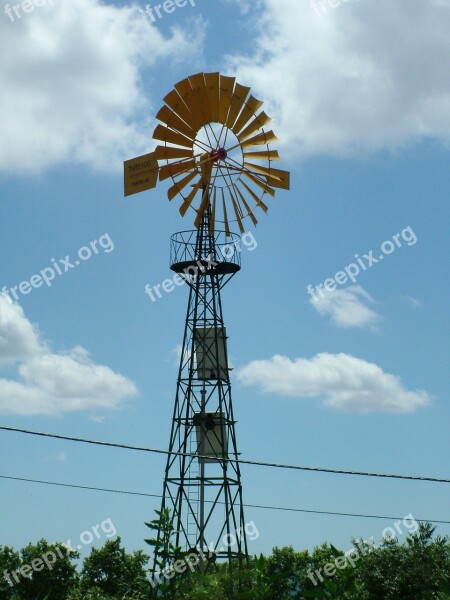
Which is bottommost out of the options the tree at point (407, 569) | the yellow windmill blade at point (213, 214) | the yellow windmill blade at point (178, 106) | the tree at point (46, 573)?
the tree at point (407, 569)

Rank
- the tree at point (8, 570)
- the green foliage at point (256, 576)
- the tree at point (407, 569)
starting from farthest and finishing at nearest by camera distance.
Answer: the tree at point (8, 570) < the tree at point (407, 569) < the green foliage at point (256, 576)

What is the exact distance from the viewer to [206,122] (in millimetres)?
30031

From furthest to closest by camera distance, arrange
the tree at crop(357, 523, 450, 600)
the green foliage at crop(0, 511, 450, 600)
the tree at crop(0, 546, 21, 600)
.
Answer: the tree at crop(0, 546, 21, 600) < the tree at crop(357, 523, 450, 600) < the green foliage at crop(0, 511, 450, 600)

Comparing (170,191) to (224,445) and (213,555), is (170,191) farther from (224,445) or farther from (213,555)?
(213,555)

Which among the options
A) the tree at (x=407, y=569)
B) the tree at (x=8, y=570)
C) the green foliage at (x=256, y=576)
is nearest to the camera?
the green foliage at (x=256, y=576)

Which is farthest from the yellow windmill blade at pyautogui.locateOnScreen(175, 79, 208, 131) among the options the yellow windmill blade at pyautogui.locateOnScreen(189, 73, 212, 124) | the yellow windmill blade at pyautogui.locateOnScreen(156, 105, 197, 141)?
the yellow windmill blade at pyautogui.locateOnScreen(156, 105, 197, 141)

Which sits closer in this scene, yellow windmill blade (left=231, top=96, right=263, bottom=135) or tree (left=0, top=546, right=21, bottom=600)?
yellow windmill blade (left=231, top=96, right=263, bottom=135)

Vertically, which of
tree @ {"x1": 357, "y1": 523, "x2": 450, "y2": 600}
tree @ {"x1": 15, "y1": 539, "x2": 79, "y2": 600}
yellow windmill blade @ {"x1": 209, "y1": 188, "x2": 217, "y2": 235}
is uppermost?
yellow windmill blade @ {"x1": 209, "y1": 188, "x2": 217, "y2": 235}

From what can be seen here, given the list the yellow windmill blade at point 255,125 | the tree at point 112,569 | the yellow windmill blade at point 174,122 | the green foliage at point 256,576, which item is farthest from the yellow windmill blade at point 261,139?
the tree at point 112,569

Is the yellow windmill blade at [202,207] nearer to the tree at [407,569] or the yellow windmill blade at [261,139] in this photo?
the yellow windmill blade at [261,139]

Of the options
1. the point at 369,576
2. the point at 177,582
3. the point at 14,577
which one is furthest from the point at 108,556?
the point at 177,582

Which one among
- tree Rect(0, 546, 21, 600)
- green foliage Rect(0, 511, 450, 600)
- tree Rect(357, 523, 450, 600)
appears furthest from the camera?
tree Rect(0, 546, 21, 600)

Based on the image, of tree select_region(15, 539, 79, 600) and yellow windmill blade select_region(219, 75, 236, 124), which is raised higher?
yellow windmill blade select_region(219, 75, 236, 124)

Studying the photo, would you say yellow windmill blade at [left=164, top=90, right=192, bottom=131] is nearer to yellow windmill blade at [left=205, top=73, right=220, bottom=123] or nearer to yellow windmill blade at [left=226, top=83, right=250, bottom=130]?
yellow windmill blade at [left=205, top=73, right=220, bottom=123]
